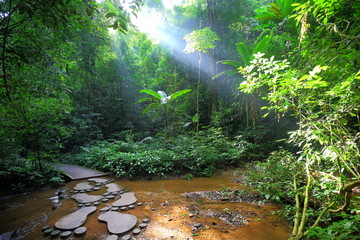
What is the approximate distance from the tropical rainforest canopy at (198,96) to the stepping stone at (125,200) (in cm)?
172

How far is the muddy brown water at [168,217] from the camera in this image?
6.93 ft

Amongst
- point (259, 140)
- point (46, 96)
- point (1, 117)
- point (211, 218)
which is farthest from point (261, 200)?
point (1, 117)

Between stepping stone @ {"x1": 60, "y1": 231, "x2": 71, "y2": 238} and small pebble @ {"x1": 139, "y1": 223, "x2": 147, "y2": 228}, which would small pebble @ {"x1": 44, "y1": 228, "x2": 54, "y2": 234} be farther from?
small pebble @ {"x1": 139, "y1": 223, "x2": 147, "y2": 228}

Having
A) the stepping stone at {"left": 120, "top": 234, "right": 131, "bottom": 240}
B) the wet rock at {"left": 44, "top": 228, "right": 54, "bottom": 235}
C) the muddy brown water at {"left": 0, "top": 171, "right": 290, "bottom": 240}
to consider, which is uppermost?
the wet rock at {"left": 44, "top": 228, "right": 54, "bottom": 235}

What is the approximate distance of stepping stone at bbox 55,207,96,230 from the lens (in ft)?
7.82

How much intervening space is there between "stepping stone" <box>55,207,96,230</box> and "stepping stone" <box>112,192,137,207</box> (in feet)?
1.35

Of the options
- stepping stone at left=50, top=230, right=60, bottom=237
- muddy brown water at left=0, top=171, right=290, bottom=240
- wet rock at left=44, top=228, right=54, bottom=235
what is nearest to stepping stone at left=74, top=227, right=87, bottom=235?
muddy brown water at left=0, top=171, right=290, bottom=240

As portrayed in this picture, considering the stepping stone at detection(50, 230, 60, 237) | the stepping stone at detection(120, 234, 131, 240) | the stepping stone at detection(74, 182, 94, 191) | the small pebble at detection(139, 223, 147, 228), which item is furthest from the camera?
the stepping stone at detection(74, 182, 94, 191)

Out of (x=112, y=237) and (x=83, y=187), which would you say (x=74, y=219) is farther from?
(x=83, y=187)

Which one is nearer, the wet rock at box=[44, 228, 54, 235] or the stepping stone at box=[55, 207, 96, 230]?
the wet rock at box=[44, 228, 54, 235]

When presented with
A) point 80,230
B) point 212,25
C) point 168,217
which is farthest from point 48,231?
point 212,25

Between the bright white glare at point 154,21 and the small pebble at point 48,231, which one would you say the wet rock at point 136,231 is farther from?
the bright white glare at point 154,21

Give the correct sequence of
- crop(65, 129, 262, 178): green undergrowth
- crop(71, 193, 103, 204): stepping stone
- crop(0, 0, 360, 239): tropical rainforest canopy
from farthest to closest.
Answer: crop(65, 129, 262, 178): green undergrowth, crop(71, 193, 103, 204): stepping stone, crop(0, 0, 360, 239): tropical rainforest canopy

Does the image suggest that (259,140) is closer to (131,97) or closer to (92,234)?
(92,234)
